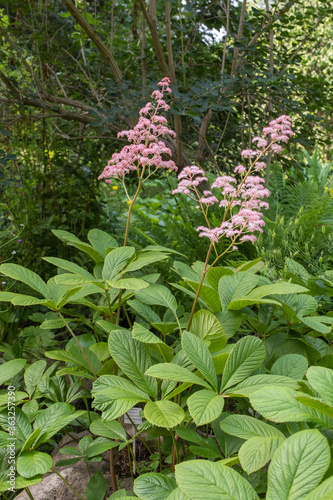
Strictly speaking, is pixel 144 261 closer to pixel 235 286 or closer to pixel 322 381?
pixel 235 286

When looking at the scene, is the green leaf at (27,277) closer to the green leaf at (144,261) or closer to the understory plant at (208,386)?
the understory plant at (208,386)

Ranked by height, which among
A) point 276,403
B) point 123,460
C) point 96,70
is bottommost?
point 123,460

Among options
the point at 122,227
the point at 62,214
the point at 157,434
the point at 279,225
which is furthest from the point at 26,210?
the point at 157,434

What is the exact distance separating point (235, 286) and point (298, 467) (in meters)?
0.60

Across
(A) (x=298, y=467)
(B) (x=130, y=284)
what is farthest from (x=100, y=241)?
(A) (x=298, y=467)

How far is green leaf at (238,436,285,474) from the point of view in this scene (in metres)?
0.66

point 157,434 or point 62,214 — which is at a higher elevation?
point 62,214

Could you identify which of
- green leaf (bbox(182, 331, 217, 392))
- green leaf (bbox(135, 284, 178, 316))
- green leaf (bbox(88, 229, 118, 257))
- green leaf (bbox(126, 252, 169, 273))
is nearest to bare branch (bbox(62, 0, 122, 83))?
green leaf (bbox(88, 229, 118, 257))

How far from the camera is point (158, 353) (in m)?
1.17

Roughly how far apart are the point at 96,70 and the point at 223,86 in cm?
117

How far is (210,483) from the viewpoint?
0.60 metres

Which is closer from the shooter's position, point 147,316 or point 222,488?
point 222,488

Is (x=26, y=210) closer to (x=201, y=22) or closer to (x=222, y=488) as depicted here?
(x=201, y=22)

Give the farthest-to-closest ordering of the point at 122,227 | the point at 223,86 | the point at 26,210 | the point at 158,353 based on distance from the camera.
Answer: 1. the point at 122,227
2. the point at 26,210
3. the point at 223,86
4. the point at 158,353
